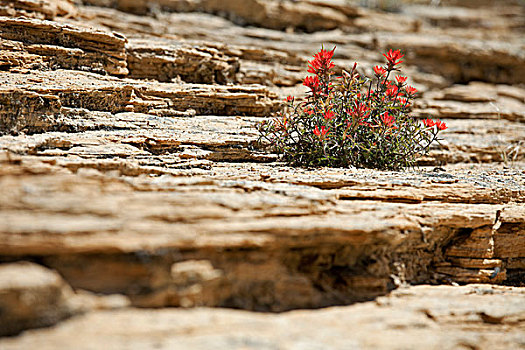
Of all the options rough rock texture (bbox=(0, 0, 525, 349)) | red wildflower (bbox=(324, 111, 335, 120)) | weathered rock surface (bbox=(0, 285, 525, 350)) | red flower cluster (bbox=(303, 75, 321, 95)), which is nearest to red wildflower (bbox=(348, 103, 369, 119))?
red wildflower (bbox=(324, 111, 335, 120))

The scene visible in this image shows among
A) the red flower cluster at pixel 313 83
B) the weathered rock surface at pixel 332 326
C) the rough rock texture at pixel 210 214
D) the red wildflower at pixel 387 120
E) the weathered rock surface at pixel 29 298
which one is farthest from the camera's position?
the red flower cluster at pixel 313 83

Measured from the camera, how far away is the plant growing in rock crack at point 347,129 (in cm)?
536

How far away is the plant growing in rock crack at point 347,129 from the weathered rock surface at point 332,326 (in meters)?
2.08

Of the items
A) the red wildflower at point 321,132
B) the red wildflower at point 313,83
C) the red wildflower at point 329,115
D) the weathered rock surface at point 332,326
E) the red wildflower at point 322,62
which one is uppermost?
the red wildflower at point 322,62

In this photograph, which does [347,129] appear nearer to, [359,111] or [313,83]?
[359,111]

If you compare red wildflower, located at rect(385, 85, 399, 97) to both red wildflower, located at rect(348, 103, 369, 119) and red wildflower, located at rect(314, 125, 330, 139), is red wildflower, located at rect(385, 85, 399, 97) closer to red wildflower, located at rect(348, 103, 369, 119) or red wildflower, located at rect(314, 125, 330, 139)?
red wildflower, located at rect(348, 103, 369, 119)

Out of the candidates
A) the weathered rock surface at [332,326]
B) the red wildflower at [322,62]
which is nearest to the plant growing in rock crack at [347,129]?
the red wildflower at [322,62]

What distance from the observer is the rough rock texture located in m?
2.79

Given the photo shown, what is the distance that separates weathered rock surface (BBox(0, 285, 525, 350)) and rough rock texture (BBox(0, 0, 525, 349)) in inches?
0.6

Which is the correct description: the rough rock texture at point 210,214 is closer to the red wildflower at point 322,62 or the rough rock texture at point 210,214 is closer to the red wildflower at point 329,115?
the red wildflower at point 329,115

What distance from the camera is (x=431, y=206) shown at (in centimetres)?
422

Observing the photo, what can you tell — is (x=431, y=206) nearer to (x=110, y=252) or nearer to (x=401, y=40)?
(x=110, y=252)

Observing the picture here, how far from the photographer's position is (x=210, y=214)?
3.18 m

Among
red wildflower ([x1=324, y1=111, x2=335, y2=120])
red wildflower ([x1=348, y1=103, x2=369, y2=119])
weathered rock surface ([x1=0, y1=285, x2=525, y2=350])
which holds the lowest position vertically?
weathered rock surface ([x1=0, y1=285, x2=525, y2=350])
